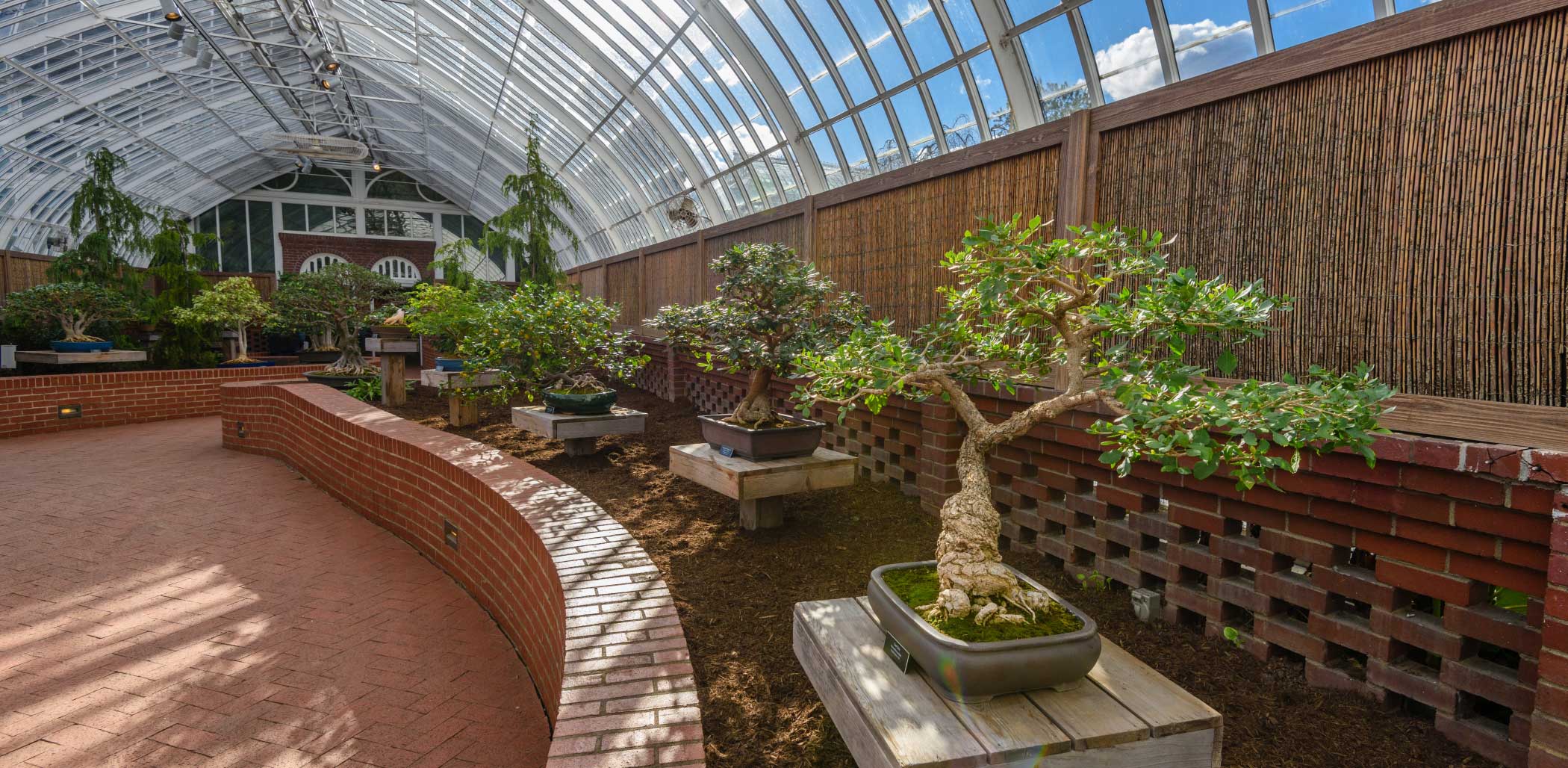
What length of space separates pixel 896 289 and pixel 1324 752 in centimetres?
301

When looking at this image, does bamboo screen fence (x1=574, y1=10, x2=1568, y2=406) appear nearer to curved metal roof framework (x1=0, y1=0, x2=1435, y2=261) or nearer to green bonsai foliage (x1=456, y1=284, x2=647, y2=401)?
curved metal roof framework (x1=0, y1=0, x2=1435, y2=261)

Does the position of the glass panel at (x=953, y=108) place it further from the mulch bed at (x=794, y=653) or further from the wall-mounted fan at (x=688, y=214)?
the wall-mounted fan at (x=688, y=214)

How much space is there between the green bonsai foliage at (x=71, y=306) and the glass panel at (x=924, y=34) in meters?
11.7

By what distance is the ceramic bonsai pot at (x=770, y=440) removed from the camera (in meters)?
3.61

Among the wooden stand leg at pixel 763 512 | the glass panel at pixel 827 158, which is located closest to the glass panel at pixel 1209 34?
the wooden stand leg at pixel 763 512

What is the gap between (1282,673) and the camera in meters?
2.21

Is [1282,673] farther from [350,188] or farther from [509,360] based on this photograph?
[350,188]

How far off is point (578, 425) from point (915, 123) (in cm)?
409

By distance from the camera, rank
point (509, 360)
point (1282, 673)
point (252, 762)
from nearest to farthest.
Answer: point (1282, 673)
point (252, 762)
point (509, 360)

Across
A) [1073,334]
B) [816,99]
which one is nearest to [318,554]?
[1073,334]

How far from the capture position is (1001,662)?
1.57m

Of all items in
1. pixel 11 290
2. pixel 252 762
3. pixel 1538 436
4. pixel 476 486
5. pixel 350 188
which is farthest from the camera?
pixel 350 188

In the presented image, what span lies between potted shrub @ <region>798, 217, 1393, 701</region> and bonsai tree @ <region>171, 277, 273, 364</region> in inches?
459

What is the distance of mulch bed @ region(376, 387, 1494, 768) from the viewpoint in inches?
75.4
